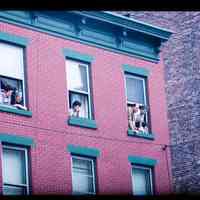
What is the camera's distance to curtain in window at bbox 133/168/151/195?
17906 mm

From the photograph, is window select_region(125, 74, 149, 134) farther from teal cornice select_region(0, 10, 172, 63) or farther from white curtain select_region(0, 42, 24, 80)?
white curtain select_region(0, 42, 24, 80)

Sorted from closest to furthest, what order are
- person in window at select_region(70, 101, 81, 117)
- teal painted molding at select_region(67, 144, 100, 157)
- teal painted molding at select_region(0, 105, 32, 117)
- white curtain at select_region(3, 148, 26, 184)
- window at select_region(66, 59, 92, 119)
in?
white curtain at select_region(3, 148, 26, 184)
teal painted molding at select_region(0, 105, 32, 117)
teal painted molding at select_region(67, 144, 100, 157)
person in window at select_region(70, 101, 81, 117)
window at select_region(66, 59, 92, 119)

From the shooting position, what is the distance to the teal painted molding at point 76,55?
16891 millimetres

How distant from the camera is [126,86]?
18688 mm

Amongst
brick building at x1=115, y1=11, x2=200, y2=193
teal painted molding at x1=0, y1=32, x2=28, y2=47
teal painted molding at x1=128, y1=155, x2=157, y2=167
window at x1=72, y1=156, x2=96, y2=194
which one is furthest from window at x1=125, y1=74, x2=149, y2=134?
teal painted molding at x1=0, y1=32, x2=28, y2=47

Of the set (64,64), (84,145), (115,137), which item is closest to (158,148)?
(115,137)

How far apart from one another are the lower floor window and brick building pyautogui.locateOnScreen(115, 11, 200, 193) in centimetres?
876

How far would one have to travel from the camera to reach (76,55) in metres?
17.1

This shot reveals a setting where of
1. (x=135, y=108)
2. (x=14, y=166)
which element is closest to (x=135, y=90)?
(x=135, y=108)

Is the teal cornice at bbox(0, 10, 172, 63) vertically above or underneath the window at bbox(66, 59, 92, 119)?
above

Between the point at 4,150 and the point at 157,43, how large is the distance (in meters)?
8.37

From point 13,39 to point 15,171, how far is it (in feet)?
12.2

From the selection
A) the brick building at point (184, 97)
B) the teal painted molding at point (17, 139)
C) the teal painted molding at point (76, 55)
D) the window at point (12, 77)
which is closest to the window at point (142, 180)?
the teal painted molding at point (76, 55)

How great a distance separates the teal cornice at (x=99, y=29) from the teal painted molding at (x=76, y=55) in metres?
0.48
